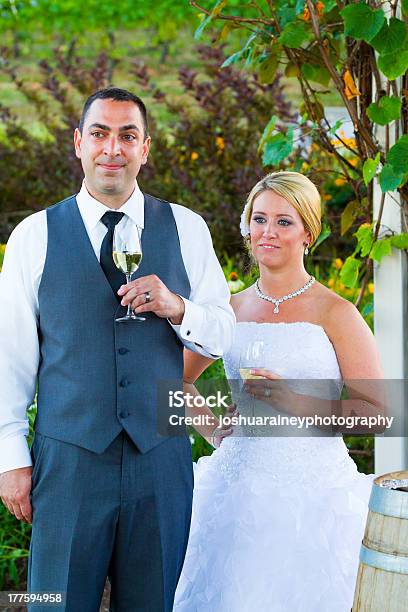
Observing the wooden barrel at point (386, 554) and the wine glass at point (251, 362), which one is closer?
the wooden barrel at point (386, 554)

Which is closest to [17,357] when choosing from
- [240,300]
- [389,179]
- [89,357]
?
[89,357]

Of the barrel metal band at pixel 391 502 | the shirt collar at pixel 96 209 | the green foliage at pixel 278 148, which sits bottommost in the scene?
the barrel metal band at pixel 391 502

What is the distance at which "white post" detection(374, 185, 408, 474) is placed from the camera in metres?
3.38

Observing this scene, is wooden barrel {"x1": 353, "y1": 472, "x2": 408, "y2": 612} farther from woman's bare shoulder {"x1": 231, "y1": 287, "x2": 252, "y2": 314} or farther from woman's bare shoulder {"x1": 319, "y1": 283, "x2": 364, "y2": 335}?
woman's bare shoulder {"x1": 231, "y1": 287, "x2": 252, "y2": 314}

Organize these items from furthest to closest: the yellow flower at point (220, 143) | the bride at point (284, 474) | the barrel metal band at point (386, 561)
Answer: the yellow flower at point (220, 143), the bride at point (284, 474), the barrel metal band at point (386, 561)

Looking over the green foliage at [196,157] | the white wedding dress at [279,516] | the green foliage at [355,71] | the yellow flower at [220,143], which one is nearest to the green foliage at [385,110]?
the green foliage at [355,71]

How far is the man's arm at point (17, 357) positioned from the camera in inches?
92.3

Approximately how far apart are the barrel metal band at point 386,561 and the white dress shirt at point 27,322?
0.71 meters

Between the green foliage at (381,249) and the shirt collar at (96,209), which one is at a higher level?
the green foliage at (381,249)

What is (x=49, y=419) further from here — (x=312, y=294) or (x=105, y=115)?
(x=312, y=294)

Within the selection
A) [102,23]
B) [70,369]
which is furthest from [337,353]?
[102,23]

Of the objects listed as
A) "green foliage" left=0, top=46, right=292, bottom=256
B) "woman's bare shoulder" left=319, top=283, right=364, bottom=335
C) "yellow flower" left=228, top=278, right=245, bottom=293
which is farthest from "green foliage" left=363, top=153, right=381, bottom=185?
"green foliage" left=0, top=46, right=292, bottom=256

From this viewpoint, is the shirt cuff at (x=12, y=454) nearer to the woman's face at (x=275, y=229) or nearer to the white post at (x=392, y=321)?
the woman's face at (x=275, y=229)

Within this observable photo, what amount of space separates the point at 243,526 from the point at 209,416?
1.41 ft
